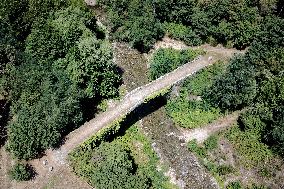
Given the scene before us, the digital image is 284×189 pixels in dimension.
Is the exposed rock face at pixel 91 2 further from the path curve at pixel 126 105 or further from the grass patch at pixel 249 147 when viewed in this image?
the grass patch at pixel 249 147

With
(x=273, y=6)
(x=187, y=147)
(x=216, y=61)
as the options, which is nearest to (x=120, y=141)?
(x=187, y=147)

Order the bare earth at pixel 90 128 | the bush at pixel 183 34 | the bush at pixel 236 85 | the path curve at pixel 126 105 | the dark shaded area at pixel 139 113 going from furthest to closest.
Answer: the bush at pixel 183 34 → the bush at pixel 236 85 → the dark shaded area at pixel 139 113 → the path curve at pixel 126 105 → the bare earth at pixel 90 128

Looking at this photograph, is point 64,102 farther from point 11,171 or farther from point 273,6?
point 273,6

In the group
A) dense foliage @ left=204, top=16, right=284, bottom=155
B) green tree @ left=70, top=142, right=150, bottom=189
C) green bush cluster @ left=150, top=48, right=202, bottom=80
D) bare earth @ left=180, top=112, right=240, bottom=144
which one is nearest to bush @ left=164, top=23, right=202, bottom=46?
green bush cluster @ left=150, top=48, right=202, bottom=80

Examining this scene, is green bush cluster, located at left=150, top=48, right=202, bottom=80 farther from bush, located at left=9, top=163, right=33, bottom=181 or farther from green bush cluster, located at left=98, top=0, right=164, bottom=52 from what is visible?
bush, located at left=9, top=163, right=33, bottom=181

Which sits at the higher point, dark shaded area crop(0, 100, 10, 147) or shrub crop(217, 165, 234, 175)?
dark shaded area crop(0, 100, 10, 147)

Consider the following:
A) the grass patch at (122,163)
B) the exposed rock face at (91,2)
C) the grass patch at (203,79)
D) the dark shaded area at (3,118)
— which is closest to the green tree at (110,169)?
the grass patch at (122,163)
